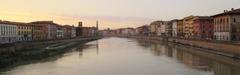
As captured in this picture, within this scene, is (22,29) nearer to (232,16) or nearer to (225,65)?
(232,16)

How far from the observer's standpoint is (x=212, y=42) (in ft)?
186

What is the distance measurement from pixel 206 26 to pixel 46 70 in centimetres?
7316

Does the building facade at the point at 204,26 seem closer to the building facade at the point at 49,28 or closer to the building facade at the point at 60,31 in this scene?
the building facade at the point at 49,28

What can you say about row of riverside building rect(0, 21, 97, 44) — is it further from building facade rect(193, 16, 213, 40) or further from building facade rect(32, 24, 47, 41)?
building facade rect(193, 16, 213, 40)

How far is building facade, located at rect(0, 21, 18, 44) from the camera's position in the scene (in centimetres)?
7675

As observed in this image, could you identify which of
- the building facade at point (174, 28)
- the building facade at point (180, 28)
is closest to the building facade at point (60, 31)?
the building facade at point (180, 28)

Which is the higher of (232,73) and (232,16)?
(232,16)

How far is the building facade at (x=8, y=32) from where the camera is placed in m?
76.8

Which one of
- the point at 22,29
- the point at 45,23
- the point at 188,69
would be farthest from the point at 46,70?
the point at 45,23

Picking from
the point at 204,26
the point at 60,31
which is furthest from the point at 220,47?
the point at 60,31

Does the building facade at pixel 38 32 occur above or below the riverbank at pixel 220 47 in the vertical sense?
above

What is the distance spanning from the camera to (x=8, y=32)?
81.9 metres

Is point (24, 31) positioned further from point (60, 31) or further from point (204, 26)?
point (60, 31)

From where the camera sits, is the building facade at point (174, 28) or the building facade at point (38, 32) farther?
the building facade at point (174, 28)
